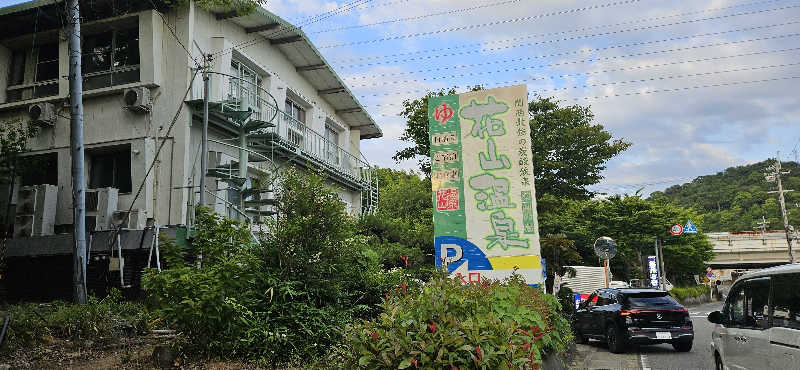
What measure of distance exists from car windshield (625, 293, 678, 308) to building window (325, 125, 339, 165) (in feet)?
41.4

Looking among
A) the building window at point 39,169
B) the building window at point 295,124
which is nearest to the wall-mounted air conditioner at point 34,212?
the building window at point 39,169

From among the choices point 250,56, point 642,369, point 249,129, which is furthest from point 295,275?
point 250,56

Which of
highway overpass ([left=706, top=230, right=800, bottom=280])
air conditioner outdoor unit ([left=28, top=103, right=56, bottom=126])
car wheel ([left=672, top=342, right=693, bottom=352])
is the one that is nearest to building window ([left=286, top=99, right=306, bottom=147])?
air conditioner outdoor unit ([left=28, top=103, right=56, bottom=126])

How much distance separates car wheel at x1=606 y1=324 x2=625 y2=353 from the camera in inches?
459

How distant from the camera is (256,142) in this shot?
15.4m

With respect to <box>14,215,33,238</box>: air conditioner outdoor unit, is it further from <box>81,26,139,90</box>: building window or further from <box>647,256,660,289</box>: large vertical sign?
<box>647,256,660,289</box>: large vertical sign

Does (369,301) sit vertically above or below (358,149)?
below

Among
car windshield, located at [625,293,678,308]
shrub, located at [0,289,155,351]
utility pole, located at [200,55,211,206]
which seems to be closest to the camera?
shrub, located at [0,289,155,351]

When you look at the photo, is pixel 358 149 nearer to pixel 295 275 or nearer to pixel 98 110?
pixel 98 110

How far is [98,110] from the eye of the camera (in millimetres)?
14453

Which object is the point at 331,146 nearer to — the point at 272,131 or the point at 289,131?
the point at 289,131

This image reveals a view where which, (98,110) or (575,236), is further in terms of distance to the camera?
(575,236)

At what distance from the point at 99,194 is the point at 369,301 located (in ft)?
28.5

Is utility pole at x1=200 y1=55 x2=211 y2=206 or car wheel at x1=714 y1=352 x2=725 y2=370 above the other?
utility pole at x1=200 y1=55 x2=211 y2=206
